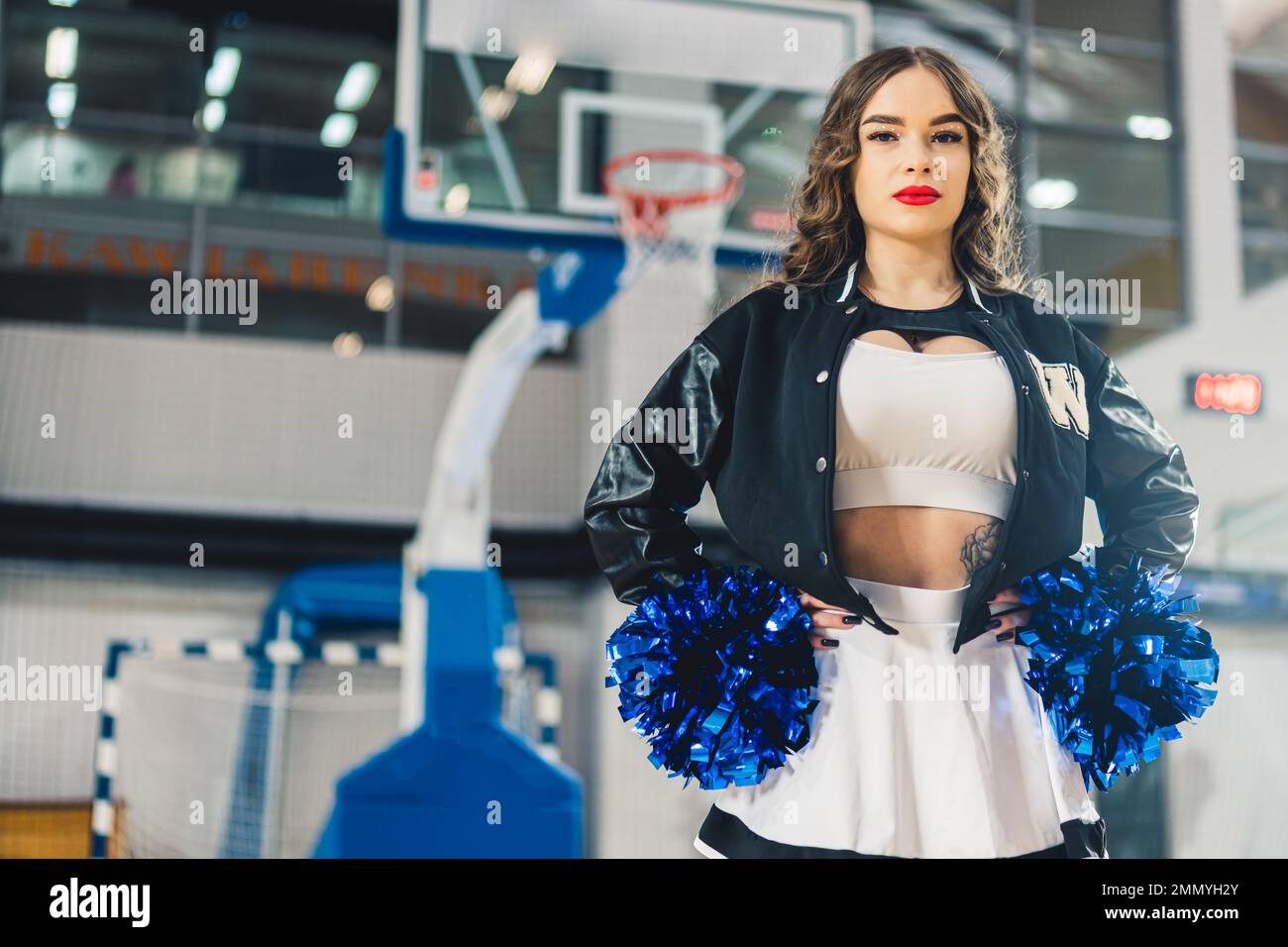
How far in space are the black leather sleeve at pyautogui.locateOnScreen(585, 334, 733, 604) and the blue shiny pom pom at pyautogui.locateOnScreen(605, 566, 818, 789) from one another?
0.16ft

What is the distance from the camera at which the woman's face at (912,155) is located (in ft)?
5.59

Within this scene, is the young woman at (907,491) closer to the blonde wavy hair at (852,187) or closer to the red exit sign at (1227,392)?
the blonde wavy hair at (852,187)

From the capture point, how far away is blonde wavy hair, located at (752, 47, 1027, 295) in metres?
1.73

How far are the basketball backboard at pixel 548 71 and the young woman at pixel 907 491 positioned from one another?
7.79 ft

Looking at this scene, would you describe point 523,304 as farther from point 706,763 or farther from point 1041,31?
point 1041,31

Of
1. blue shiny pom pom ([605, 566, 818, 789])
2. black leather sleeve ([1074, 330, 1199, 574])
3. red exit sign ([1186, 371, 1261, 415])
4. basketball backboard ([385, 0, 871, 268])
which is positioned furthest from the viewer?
red exit sign ([1186, 371, 1261, 415])

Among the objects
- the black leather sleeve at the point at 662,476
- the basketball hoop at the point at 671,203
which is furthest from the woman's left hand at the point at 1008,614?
the basketball hoop at the point at 671,203

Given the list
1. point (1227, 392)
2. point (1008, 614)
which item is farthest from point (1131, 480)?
point (1227, 392)

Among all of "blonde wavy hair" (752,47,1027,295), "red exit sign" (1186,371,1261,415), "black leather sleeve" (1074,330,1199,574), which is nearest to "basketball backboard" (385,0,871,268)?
"blonde wavy hair" (752,47,1027,295)

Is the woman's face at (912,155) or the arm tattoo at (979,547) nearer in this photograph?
the arm tattoo at (979,547)

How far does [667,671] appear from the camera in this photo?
1577 mm

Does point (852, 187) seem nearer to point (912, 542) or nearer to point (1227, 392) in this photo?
point (912, 542)

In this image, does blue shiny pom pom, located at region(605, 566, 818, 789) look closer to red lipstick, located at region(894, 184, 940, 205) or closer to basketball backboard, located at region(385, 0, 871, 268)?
red lipstick, located at region(894, 184, 940, 205)
